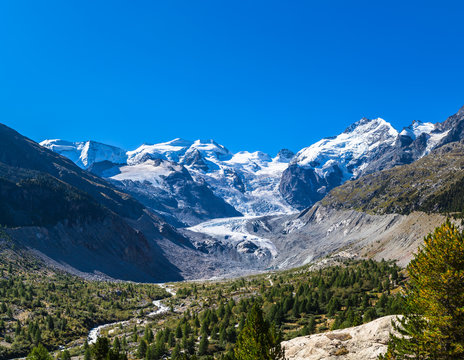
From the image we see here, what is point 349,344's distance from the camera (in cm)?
2642

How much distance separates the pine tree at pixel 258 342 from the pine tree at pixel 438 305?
8554mm

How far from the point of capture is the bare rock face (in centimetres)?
2491

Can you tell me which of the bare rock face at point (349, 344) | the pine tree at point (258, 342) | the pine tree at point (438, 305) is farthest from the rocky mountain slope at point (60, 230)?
the pine tree at point (438, 305)

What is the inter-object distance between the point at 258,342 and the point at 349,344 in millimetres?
6821

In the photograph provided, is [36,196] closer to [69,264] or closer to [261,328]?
[69,264]

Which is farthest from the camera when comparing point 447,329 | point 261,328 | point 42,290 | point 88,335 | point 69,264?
point 69,264

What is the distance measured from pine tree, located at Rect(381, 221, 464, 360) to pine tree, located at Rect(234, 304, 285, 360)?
8.55 meters

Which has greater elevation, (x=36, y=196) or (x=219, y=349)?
(x=36, y=196)

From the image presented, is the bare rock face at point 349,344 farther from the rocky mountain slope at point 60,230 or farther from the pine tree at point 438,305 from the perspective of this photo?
the rocky mountain slope at point 60,230

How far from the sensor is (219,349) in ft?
207

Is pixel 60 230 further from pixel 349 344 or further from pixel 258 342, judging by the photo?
pixel 349 344

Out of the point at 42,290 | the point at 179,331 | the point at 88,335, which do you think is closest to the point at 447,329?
the point at 179,331

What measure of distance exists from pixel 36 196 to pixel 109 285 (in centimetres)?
8147

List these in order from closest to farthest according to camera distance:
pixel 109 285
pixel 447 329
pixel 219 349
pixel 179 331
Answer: pixel 447 329, pixel 219 349, pixel 179 331, pixel 109 285
